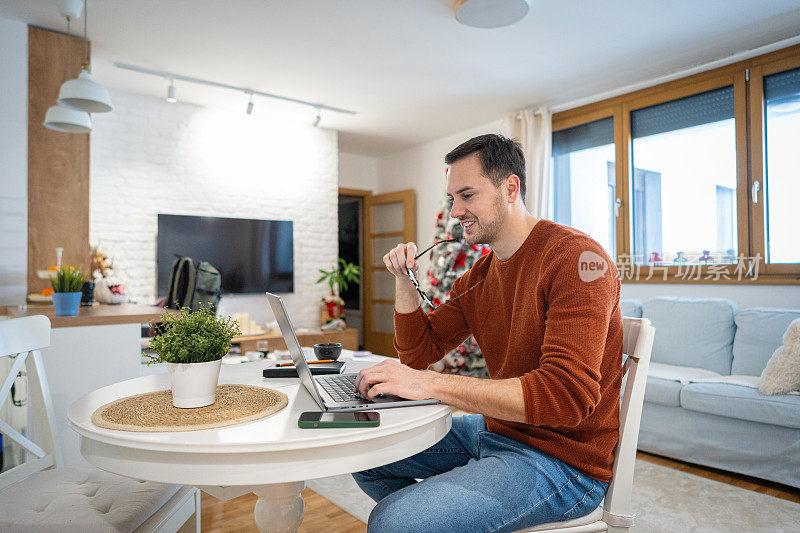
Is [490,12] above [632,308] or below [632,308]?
above

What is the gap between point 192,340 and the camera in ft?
3.16

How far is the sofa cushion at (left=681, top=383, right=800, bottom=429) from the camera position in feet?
8.20

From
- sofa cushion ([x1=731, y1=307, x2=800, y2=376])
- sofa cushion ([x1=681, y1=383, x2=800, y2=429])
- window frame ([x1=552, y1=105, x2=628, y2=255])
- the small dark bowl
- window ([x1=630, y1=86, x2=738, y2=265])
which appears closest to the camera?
the small dark bowl

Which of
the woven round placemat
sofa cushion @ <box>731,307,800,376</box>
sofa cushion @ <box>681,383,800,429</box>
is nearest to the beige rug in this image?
sofa cushion @ <box>681,383,800,429</box>

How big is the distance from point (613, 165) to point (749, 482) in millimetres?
2752

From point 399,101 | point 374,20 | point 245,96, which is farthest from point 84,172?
point 399,101

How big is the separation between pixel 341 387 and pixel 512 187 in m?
0.71

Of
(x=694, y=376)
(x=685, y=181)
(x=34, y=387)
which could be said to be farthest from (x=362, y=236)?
(x=34, y=387)

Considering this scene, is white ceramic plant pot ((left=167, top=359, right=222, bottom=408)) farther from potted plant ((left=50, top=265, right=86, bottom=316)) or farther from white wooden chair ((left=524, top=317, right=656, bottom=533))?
potted plant ((left=50, top=265, right=86, bottom=316))

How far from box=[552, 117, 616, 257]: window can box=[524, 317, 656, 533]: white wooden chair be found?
356cm

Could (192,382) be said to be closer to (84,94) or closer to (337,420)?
(337,420)

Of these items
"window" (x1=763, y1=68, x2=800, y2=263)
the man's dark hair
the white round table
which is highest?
"window" (x1=763, y1=68, x2=800, y2=263)

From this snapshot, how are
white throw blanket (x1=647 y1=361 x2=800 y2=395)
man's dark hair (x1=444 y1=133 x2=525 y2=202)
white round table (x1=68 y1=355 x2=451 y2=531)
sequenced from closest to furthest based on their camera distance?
white round table (x1=68 y1=355 x2=451 y2=531) < man's dark hair (x1=444 y1=133 x2=525 y2=202) < white throw blanket (x1=647 y1=361 x2=800 y2=395)

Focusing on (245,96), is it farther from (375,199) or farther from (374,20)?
(375,199)
